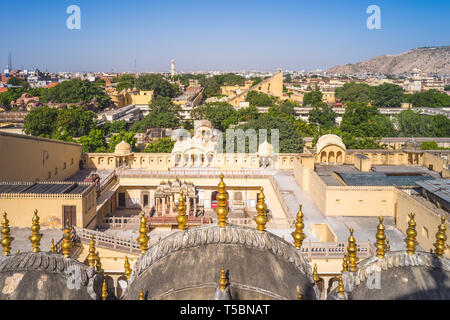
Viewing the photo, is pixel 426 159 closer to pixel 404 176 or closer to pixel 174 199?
pixel 404 176

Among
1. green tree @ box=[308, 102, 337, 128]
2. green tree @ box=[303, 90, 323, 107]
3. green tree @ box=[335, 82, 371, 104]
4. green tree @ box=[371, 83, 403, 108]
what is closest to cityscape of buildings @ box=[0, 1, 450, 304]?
green tree @ box=[308, 102, 337, 128]

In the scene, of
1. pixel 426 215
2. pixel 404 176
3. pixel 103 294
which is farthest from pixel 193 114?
pixel 103 294

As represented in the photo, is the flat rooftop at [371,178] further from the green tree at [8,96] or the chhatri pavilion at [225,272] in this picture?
the green tree at [8,96]

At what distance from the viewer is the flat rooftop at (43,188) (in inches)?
625

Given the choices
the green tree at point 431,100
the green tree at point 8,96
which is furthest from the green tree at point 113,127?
the green tree at point 431,100

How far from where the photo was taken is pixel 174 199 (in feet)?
73.2

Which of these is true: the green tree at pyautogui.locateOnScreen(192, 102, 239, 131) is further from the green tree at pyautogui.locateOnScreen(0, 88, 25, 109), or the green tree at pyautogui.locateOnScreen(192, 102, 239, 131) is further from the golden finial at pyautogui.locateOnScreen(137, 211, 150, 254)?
the golden finial at pyautogui.locateOnScreen(137, 211, 150, 254)

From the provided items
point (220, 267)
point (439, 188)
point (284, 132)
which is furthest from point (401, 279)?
point (284, 132)

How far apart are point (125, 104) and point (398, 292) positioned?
73.9 metres

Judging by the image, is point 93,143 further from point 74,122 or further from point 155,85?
point 155,85

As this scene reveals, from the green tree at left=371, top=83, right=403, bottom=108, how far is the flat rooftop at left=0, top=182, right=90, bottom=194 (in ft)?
233

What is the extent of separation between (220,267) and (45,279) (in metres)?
2.13

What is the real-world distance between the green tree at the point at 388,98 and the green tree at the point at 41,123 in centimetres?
5829

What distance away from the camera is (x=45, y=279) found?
5262 mm
